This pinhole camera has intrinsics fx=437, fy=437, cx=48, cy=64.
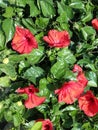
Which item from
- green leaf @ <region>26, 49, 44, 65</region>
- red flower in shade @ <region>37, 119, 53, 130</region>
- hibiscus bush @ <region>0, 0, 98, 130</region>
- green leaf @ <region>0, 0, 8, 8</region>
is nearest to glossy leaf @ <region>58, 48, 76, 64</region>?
hibiscus bush @ <region>0, 0, 98, 130</region>

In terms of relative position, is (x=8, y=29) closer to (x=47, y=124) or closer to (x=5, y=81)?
(x=5, y=81)

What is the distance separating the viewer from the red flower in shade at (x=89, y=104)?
216cm

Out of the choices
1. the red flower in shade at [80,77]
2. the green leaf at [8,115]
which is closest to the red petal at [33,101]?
the green leaf at [8,115]

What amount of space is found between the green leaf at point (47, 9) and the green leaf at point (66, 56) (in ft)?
0.75

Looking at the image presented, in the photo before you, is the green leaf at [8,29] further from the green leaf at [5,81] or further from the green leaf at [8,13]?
the green leaf at [5,81]

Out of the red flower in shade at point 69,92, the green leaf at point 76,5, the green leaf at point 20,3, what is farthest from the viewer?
the green leaf at point 76,5

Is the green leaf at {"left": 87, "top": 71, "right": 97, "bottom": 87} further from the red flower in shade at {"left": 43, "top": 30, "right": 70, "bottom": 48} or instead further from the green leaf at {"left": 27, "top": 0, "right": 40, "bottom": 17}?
the green leaf at {"left": 27, "top": 0, "right": 40, "bottom": 17}

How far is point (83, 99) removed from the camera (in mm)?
2186

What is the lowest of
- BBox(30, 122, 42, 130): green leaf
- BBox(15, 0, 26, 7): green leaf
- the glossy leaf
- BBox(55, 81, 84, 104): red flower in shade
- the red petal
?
BBox(30, 122, 42, 130): green leaf

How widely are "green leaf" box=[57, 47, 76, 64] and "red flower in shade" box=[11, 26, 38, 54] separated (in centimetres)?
13

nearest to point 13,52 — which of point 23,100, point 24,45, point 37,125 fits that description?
point 24,45

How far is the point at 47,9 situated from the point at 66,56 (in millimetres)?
290

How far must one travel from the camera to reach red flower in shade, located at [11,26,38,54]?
2.21m

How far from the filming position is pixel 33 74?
220 centimetres
